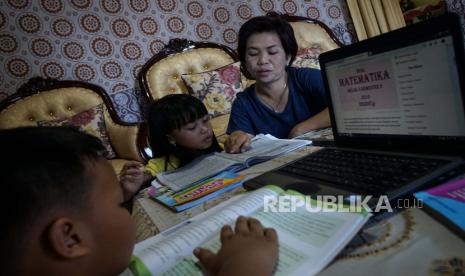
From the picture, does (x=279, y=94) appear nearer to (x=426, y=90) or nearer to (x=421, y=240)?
(x=426, y=90)

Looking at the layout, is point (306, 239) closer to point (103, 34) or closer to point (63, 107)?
point (63, 107)

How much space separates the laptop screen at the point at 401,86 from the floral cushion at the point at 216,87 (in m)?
1.36

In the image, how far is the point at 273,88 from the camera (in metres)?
1.38

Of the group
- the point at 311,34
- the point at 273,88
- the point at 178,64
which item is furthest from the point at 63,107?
the point at 311,34

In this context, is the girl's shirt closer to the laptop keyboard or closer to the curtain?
the laptop keyboard

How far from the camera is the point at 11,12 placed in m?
Answer: 2.02

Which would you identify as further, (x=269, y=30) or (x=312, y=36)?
(x=312, y=36)

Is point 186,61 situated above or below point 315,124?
above

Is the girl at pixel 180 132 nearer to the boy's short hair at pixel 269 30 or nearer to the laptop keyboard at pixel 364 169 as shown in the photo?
the boy's short hair at pixel 269 30

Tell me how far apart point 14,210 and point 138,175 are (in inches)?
22.3

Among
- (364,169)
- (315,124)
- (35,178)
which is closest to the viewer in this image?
(35,178)

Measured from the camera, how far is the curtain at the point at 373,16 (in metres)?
2.81

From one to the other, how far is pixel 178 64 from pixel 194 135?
3.56 ft

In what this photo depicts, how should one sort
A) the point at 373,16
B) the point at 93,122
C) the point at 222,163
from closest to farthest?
the point at 222,163
the point at 93,122
the point at 373,16
